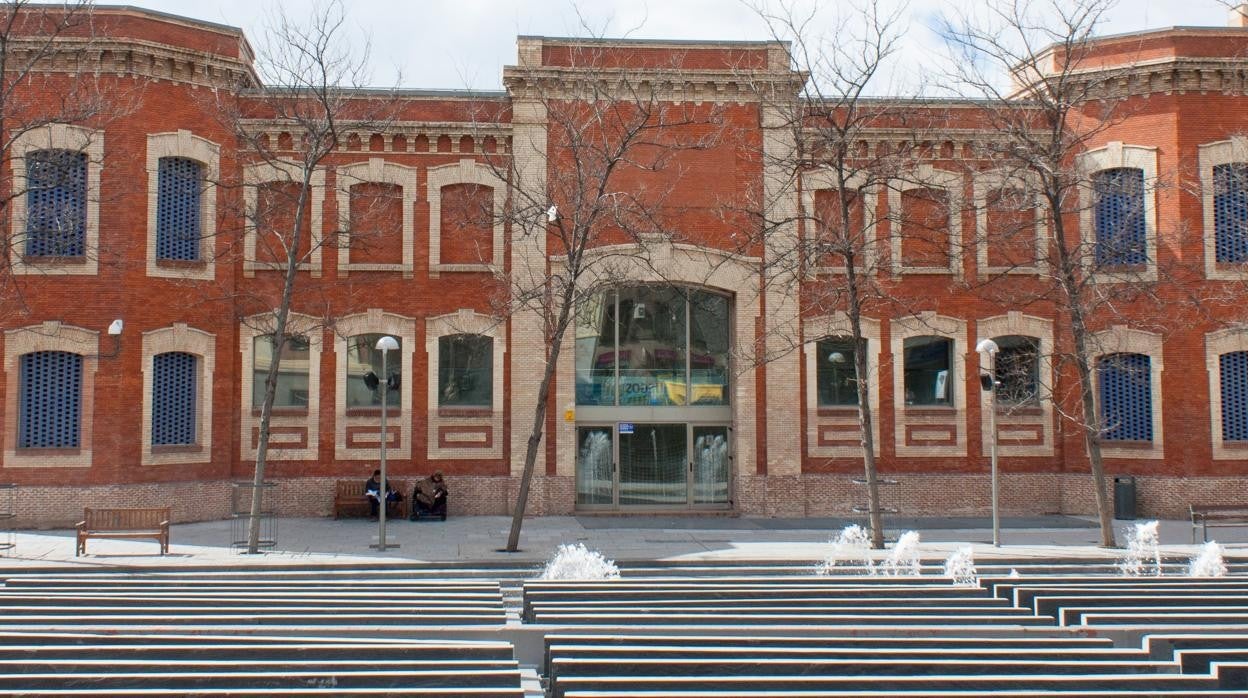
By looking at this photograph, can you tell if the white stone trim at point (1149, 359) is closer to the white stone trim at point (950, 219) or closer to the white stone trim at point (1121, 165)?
the white stone trim at point (1121, 165)

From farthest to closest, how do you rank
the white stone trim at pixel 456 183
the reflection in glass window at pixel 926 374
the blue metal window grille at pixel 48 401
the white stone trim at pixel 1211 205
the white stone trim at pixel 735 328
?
the reflection in glass window at pixel 926 374, the white stone trim at pixel 456 183, the white stone trim at pixel 735 328, the white stone trim at pixel 1211 205, the blue metal window grille at pixel 48 401

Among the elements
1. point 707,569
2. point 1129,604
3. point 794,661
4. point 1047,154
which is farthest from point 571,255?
point 794,661

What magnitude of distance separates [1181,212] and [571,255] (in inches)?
570

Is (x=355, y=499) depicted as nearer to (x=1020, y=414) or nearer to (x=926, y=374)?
(x=926, y=374)

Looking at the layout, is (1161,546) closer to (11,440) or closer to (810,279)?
(810,279)

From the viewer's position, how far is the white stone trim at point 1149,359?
22.9 metres

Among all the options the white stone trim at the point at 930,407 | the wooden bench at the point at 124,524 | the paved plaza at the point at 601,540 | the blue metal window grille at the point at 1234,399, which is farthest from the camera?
the white stone trim at the point at 930,407

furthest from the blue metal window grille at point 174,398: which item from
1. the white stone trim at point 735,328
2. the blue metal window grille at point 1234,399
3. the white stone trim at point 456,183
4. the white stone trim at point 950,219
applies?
the blue metal window grille at point 1234,399

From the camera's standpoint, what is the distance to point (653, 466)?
24.0 m

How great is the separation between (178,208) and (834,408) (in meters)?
15.7

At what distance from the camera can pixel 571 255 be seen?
18047 millimetres

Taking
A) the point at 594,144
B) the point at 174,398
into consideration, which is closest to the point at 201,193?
the point at 174,398

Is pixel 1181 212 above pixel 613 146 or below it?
below

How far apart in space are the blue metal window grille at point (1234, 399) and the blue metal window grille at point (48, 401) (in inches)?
993
